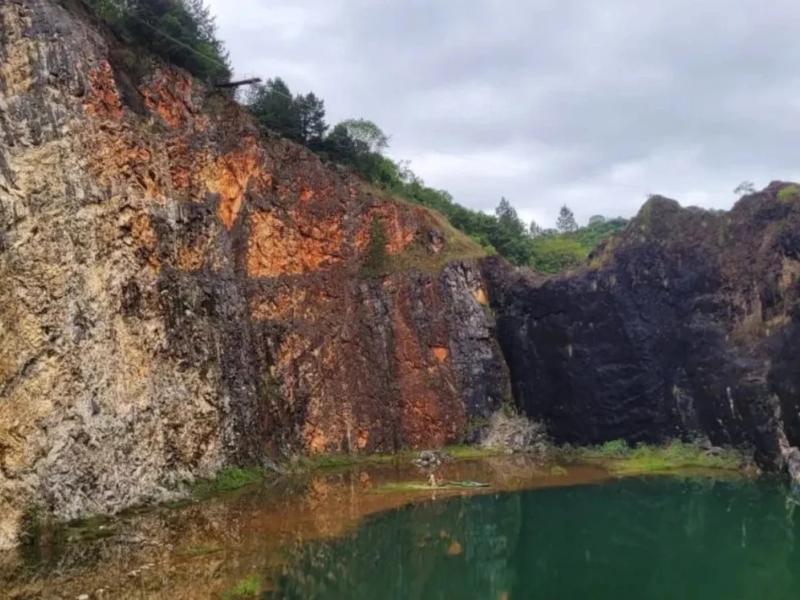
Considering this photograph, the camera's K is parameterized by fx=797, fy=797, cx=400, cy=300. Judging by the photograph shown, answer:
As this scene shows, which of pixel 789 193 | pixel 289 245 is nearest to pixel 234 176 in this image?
pixel 289 245

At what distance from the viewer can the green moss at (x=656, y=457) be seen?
33844 millimetres

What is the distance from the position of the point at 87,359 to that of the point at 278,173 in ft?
57.5

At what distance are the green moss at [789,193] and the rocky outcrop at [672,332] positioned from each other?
0.14ft

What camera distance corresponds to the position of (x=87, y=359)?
2247 centimetres

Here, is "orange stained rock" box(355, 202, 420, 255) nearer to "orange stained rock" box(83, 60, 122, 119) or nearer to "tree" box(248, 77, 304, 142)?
"tree" box(248, 77, 304, 142)

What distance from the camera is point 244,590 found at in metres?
15.7

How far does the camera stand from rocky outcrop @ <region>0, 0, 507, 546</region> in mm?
21500

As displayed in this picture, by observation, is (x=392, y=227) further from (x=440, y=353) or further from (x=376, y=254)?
(x=440, y=353)

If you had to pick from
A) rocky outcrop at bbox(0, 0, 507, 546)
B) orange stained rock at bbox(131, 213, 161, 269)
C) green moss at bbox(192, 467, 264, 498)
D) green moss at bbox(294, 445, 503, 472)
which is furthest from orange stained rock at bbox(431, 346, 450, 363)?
orange stained rock at bbox(131, 213, 161, 269)

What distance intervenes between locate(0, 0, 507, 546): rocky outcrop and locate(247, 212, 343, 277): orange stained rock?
0.08m

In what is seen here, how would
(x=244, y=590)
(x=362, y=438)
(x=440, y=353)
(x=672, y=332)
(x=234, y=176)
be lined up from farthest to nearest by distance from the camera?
1. (x=440, y=353)
2. (x=672, y=332)
3. (x=362, y=438)
4. (x=234, y=176)
5. (x=244, y=590)

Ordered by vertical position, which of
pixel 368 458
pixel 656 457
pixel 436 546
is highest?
pixel 368 458

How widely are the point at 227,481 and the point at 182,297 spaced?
6.73 metres

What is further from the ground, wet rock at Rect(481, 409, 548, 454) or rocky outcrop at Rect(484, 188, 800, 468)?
rocky outcrop at Rect(484, 188, 800, 468)
